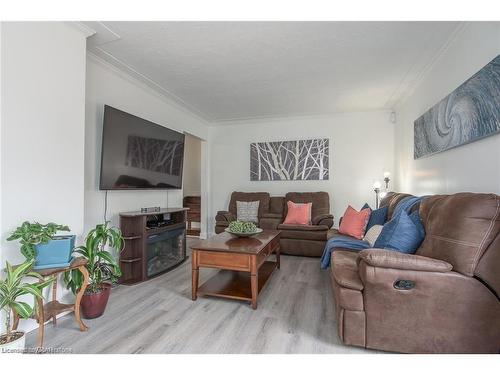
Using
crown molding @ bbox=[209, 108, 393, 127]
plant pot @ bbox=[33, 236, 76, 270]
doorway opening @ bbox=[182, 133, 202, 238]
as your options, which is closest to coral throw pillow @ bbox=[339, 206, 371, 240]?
crown molding @ bbox=[209, 108, 393, 127]

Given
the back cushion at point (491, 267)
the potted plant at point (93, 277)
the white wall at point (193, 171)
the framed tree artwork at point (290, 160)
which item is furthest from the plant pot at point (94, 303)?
the white wall at point (193, 171)

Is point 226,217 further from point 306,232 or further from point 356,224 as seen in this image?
point 356,224

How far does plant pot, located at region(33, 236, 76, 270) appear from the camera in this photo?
1.62 m

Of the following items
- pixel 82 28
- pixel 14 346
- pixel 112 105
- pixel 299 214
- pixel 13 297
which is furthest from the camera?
pixel 299 214

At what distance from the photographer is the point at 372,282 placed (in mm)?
1500

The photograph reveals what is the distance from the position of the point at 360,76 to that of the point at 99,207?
359 cm

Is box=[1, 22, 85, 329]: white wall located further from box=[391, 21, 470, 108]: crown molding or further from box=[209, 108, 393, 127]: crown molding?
box=[391, 21, 470, 108]: crown molding

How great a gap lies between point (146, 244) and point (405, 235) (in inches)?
103

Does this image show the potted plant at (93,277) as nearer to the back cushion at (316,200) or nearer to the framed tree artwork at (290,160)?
the back cushion at (316,200)

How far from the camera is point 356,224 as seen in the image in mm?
3037

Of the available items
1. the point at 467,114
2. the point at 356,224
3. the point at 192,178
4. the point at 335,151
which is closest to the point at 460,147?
the point at 467,114

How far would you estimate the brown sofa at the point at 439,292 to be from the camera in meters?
1.37

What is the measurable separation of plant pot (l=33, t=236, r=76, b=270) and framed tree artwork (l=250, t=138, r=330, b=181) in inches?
147
